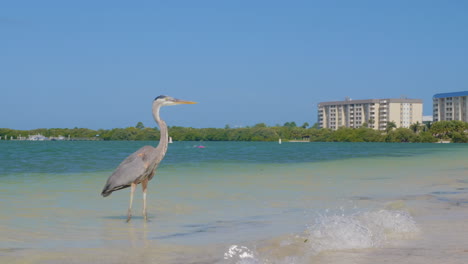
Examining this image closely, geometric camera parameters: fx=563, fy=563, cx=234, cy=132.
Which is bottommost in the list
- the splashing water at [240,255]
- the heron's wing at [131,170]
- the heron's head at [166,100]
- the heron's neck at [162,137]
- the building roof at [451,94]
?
the splashing water at [240,255]

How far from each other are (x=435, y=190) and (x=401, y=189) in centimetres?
92

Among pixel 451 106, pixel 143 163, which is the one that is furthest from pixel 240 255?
pixel 451 106

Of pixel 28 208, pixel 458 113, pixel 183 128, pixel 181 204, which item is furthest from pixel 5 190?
pixel 183 128

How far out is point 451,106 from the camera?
152750mm

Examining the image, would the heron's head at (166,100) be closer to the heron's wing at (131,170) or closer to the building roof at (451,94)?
the heron's wing at (131,170)

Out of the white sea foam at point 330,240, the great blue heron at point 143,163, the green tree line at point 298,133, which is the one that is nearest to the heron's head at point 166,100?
the great blue heron at point 143,163

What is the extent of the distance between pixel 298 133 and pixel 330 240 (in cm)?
16589

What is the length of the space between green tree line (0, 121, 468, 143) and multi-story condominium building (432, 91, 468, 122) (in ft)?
33.6

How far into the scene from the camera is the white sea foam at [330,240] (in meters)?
5.78

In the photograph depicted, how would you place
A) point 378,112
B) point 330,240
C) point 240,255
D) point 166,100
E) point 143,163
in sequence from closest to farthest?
point 240,255 → point 330,240 → point 143,163 → point 166,100 → point 378,112

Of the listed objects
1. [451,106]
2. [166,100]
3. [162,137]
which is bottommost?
[162,137]

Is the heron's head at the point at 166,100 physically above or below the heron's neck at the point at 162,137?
above

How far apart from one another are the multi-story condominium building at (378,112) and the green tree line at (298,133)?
223 inches

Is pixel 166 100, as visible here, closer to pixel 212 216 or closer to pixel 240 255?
pixel 212 216
